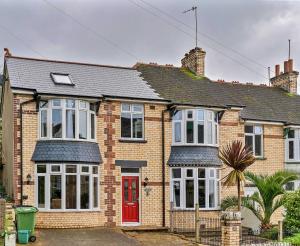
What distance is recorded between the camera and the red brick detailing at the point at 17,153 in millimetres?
22000

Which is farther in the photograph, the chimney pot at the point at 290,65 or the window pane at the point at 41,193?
the chimney pot at the point at 290,65

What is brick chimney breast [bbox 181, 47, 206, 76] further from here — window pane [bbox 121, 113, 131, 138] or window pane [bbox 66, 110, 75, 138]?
window pane [bbox 66, 110, 75, 138]

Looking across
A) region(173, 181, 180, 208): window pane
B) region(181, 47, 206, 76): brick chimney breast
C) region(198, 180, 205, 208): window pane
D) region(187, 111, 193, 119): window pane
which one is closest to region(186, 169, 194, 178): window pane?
region(198, 180, 205, 208): window pane

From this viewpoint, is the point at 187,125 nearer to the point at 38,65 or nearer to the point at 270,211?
the point at 270,211

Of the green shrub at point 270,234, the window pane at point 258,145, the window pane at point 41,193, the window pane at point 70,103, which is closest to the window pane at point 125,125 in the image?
the window pane at point 70,103

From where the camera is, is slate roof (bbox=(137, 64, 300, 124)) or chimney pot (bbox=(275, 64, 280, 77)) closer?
slate roof (bbox=(137, 64, 300, 124))

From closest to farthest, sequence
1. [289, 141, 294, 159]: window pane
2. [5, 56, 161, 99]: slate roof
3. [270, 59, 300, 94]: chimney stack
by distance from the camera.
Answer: [5, 56, 161, 99]: slate roof, [289, 141, 294, 159]: window pane, [270, 59, 300, 94]: chimney stack

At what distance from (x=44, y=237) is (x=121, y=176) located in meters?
5.37

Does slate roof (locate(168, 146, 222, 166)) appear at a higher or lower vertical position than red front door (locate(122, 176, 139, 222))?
higher

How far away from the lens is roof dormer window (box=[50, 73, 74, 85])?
24.0 metres

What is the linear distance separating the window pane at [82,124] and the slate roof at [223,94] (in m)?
4.41

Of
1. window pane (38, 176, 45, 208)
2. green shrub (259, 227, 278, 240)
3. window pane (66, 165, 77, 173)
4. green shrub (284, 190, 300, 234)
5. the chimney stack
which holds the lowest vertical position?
green shrub (259, 227, 278, 240)

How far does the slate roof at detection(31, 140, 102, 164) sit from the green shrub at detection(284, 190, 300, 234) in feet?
28.5

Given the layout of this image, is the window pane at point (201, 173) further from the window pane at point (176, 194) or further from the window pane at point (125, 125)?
the window pane at point (125, 125)
